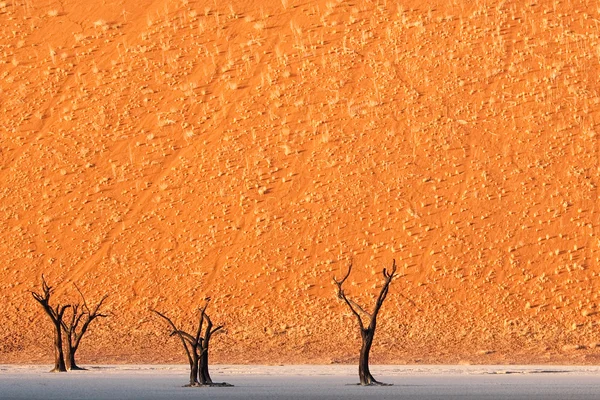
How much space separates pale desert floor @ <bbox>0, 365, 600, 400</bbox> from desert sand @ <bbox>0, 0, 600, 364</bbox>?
4226mm

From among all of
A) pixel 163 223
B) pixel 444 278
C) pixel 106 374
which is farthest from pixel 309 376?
pixel 163 223

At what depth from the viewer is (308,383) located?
29625 millimetres

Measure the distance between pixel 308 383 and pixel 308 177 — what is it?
65.4 ft

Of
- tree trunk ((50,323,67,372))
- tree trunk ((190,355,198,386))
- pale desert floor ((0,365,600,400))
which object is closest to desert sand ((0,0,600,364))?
pale desert floor ((0,365,600,400))

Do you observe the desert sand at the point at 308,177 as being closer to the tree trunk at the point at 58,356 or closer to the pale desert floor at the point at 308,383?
the pale desert floor at the point at 308,383

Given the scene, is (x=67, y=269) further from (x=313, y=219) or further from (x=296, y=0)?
(x=296, y=0)

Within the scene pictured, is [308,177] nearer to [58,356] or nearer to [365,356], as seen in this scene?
[58,356]

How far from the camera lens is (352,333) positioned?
4244 cm

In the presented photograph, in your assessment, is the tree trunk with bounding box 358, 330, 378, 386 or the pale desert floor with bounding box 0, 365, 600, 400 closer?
the pale desert floor with bounding box 0, 365, 600, 400

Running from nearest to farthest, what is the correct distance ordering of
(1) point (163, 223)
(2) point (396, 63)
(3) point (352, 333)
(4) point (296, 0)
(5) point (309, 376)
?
1. (5) point (309, 376)
2. (3) point (352, 333)
3. (1) point (163, 223)
4. (2) point (396, 63)
5. (4) point (296, 0)

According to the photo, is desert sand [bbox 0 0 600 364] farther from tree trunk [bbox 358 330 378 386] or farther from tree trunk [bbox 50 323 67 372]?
tree trunk [bbox 358 330 378 386]

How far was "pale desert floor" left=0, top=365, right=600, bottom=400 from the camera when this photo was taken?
25.1m

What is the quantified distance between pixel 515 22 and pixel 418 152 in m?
9.03

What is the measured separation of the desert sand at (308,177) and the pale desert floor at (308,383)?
166 inches
